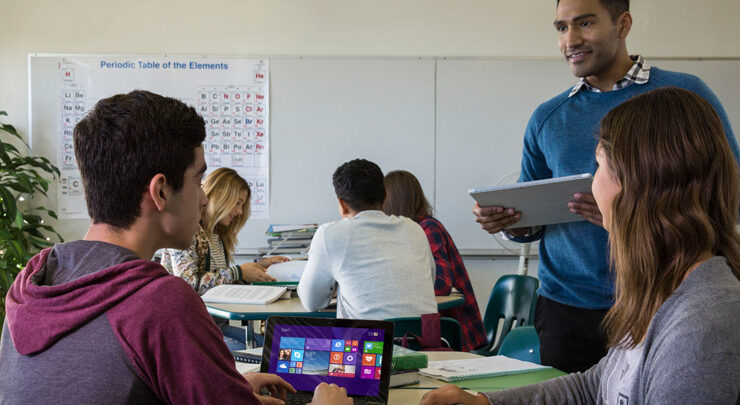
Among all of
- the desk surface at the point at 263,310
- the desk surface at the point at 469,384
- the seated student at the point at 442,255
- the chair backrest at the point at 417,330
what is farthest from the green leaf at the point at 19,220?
the desk surface at the point at 469,384

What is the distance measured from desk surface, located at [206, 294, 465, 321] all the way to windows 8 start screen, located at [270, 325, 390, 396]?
120 cm

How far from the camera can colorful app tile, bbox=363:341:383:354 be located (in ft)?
4.55

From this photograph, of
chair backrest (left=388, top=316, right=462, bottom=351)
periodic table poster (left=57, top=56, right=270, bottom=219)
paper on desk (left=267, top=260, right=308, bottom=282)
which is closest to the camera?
chair backrest (left=388, top=316, right=462, bottom=351)

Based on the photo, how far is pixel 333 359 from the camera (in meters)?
1.39

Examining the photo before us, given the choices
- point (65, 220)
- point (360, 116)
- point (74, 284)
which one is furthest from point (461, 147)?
point (74, 284)

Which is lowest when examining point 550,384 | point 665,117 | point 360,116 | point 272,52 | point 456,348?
point 456,348

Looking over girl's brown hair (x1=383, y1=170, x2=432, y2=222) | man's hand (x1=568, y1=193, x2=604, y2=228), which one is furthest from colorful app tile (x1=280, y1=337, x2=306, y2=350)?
girl's brown hair (x1=383, y1=170, x2=432, y2=222)

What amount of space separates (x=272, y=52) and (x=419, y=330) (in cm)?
272

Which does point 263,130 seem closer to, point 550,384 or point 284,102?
point 284,102

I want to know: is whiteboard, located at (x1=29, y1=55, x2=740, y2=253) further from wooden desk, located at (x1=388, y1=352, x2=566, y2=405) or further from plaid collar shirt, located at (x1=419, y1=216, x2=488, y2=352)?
wooden desk, located at (x1=388, y1=352, x2=566, y2=405)

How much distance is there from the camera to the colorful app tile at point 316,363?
1393mm

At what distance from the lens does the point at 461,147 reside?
4.57 m

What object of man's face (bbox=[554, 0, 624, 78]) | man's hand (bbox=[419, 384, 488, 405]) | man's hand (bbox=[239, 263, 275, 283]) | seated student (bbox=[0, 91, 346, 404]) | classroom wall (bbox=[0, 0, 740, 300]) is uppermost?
classroom wall (bbox=[0, 0, 740, 300])

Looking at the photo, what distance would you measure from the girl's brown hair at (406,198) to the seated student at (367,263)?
928 millimetres
